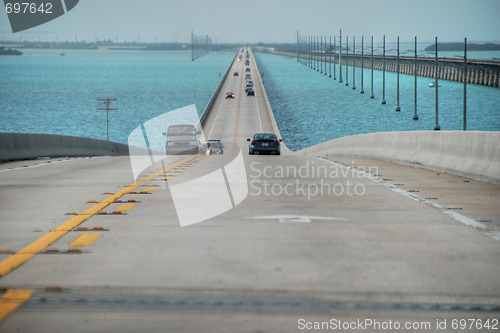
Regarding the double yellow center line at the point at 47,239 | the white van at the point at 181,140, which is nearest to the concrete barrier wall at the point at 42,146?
the white van at the point at 181,140

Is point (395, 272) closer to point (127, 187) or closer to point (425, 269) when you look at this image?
point (425, 269)

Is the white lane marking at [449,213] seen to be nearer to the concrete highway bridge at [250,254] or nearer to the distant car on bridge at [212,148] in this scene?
the concrete highway bridge at [250,254]

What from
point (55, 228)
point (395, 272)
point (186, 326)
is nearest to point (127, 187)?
point (55, 228)

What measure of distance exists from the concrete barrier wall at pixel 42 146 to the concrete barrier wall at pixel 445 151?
12.6 meters

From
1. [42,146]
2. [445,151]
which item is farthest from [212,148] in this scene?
[445,151]

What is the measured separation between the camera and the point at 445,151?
756 inches

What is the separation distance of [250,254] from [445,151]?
12.7 meters

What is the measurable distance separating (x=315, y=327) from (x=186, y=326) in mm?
888

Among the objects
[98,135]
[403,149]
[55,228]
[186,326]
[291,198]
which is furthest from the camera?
[98,135]

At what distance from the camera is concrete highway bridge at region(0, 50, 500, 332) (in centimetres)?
544

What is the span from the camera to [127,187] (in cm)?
1426

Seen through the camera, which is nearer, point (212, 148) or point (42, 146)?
point (42, 146)

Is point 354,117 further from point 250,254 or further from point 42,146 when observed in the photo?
point 250,254

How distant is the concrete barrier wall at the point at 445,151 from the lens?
15820mm
